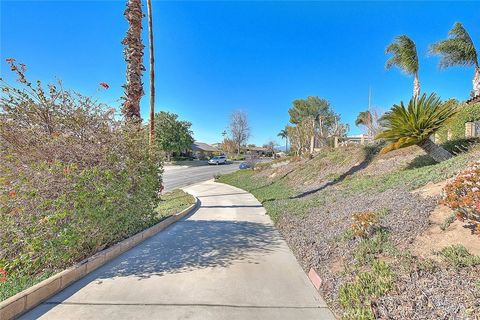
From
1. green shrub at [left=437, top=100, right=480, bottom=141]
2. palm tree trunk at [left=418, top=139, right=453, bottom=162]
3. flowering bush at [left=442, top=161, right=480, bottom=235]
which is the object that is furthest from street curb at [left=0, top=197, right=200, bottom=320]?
green shrub at [left=437, top=100, right=480, bottom=141]

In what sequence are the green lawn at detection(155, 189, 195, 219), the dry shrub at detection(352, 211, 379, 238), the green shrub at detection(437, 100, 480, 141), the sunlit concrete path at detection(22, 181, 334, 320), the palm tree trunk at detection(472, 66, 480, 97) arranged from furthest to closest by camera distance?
the palm tree trunk at detection(472, 66, 480, 97) → the green shrub at detection(437, 100, 480, 141) → the green lawn at detection(155, 189, 195, 219) → the dry shrub at detection(352, 211, 379, 238) → the sunlit concrete path at detection(22, 181, 334, 320)

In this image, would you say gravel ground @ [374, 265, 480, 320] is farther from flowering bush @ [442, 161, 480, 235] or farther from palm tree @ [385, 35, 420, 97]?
palm tree @ [385, 35, 420, 97]

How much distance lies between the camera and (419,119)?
7.85m

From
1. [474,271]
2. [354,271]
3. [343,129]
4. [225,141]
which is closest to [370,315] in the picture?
[354,271]

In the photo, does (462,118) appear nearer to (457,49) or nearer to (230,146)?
(457,49)

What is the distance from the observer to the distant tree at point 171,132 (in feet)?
148

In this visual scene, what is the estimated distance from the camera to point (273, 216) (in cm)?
823

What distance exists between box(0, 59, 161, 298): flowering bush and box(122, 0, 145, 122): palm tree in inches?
78.9

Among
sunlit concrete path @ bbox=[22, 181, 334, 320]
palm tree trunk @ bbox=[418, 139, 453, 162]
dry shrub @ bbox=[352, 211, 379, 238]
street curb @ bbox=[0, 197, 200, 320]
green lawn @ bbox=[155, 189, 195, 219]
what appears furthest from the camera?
green lawn @ bbox=[155, 189, 195, 219]

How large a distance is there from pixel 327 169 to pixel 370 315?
1320cm

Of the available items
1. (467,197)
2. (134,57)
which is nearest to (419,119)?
(467,197)

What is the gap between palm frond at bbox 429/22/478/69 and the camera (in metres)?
16.0

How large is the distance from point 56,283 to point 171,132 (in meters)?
43.9

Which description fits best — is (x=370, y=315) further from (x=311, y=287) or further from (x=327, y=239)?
(x=327, y=239)
